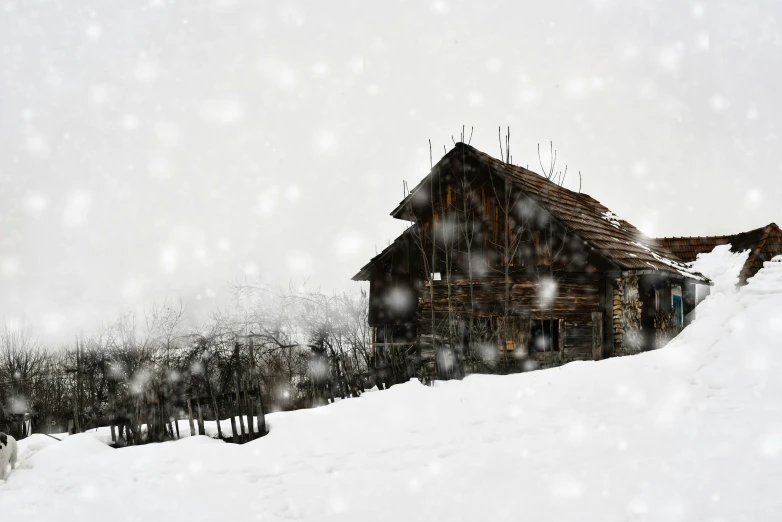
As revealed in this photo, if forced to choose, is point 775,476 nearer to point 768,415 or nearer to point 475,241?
Answer: point 768,415

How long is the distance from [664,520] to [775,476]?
3.34ft

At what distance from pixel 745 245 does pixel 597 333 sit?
37.6 ft

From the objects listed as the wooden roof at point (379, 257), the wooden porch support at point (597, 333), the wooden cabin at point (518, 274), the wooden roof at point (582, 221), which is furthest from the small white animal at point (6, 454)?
the wooden porch support at point (597, 333)

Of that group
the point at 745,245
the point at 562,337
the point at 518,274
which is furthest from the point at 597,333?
the point at 745,245

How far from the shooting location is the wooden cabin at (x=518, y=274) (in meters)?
12.3

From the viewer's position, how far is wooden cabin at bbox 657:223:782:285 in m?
16.8

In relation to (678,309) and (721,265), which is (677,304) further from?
(721,265)

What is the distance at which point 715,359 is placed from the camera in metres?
7.06

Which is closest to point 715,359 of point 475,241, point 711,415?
point 711,415

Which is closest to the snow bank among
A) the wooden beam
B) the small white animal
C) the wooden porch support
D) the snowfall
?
the wooden porch support

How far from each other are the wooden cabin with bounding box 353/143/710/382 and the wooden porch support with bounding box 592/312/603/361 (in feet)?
0.08

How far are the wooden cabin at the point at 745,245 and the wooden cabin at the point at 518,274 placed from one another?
2.71m

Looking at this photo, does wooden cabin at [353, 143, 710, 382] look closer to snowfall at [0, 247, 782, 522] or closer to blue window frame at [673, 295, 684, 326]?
blue window frame at [673, 295, 684, 326]

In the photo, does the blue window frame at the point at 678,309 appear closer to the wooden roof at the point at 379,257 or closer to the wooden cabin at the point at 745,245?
the wooden cabin at the point at 745,245
